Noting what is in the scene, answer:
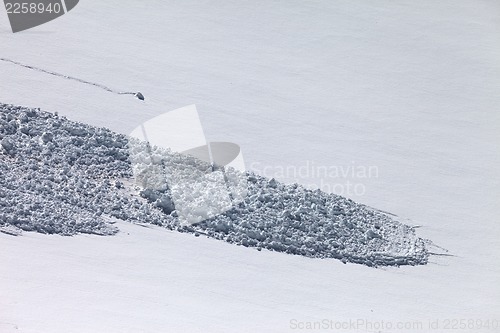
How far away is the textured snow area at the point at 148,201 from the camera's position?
5.26m

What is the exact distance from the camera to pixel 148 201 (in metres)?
5.54

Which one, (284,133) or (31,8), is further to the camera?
(31,8)

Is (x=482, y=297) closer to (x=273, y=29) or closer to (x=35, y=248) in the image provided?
(x=35, y=248)

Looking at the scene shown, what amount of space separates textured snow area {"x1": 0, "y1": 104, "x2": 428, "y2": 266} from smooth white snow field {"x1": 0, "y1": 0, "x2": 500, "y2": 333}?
0.46ft

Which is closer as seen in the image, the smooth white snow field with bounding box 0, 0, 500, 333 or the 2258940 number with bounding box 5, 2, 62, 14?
the smooth white snow field with bounding box 0, 0, 500, 333

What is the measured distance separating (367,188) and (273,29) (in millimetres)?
2895

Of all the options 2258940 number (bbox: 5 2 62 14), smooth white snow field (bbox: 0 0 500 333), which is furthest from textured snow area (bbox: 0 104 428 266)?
2258940 number (bbox: 5 2 62 14)

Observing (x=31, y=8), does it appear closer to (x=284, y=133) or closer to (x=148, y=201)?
(x=284, y=133)

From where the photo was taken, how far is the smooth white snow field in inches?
180

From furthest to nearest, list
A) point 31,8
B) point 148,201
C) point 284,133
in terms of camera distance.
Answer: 1. point 31,8
2. point 284,133
3. point 148,201

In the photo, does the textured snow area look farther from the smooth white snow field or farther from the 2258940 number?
the 2258940 number

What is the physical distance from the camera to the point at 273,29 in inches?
339

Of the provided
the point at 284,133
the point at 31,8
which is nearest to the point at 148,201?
the point at 284,133

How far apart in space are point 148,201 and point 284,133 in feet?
5.78
